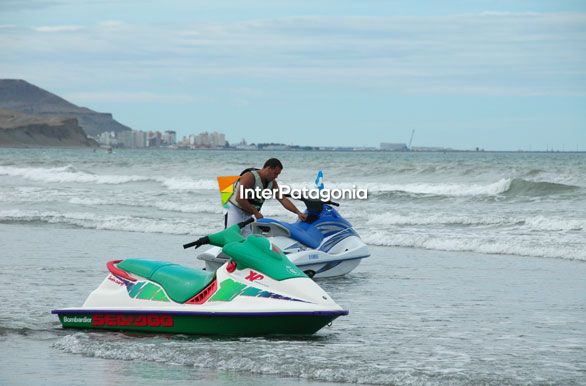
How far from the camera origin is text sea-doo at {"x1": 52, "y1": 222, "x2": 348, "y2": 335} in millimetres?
8930

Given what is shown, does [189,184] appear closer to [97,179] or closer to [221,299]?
[97,179]

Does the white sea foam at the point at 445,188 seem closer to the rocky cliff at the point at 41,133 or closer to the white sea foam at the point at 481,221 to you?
the white sea foam at the point at 481,221

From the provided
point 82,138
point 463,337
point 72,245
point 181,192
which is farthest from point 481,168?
point 82,138

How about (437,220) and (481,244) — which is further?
(437,220)

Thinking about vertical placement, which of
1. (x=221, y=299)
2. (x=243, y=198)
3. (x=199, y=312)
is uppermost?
(x=243, y=198)

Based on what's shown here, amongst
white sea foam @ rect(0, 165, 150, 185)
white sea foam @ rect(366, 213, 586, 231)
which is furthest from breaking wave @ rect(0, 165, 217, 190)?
white sea foam @ rect(366, 213, 586, 231)

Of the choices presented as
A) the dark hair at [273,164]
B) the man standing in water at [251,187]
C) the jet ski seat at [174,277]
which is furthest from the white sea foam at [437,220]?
the jet ski seat at [174,277]

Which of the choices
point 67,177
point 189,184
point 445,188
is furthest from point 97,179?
point 445,188

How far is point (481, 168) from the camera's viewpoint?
4638 cm

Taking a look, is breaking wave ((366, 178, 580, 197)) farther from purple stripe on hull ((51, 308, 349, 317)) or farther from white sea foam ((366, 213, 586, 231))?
purple stripe on hull ((51, 308, 349, 317))

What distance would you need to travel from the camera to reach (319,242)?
45.4 feet

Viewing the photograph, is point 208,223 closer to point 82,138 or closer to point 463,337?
point 463,337

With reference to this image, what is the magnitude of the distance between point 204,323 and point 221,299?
30 cm

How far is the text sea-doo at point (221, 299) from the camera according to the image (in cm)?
893
